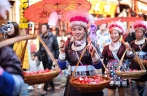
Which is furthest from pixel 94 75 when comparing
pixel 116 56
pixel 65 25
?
pixel 65 25

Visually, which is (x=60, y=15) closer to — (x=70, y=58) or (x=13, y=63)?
(x=70, y=58)

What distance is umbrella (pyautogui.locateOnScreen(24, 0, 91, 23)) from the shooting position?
15.4ft

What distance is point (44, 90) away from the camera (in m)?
8.10

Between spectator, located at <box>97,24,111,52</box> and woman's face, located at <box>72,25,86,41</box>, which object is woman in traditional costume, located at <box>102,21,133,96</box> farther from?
spectator, located at <box>97,24,111,52</box>

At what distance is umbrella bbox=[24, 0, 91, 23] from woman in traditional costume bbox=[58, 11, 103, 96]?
414 millimetres

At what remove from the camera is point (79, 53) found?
426 cm

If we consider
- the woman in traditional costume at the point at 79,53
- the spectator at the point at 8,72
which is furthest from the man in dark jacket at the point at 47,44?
the spectator at the point at 8,72

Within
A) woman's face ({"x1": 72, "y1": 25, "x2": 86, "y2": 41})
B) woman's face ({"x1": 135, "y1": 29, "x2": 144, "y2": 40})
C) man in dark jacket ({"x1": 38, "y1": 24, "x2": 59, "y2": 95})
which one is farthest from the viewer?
man in dark jacket ({"x1": 38, "y1": 24, "x2": 59, "y2": 95})

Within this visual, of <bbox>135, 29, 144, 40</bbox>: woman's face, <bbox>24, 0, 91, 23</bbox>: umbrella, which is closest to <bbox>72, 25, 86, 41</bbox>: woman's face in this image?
<bbox>24, 0, 91, 23</bbox>: umbrella

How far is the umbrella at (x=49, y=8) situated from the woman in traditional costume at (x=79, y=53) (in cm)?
41

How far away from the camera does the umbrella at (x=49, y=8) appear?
4.70m

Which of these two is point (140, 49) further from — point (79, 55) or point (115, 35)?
point (79, 55)

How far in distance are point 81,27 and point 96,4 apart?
14.8m

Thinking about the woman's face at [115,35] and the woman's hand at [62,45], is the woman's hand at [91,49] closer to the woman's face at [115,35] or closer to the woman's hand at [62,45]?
the woman's hand at [62,45]
